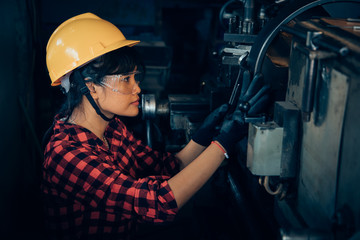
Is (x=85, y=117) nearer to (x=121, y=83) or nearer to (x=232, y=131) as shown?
(x=121, y=83)

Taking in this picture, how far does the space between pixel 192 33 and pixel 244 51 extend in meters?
2.74

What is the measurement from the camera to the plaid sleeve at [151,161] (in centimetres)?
A: 173

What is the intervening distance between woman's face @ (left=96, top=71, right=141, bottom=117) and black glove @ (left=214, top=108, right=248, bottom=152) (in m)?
0.41

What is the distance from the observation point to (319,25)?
3.21 ft

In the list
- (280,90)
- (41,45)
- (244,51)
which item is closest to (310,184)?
(280,90)

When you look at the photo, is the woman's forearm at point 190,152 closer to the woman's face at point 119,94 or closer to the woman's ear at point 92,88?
the woman's face at point 119,94

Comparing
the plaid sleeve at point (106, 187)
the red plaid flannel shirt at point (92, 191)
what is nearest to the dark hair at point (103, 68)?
the red plaid flannel shirt at point (92, 191)

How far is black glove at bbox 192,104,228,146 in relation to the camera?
1.44 m

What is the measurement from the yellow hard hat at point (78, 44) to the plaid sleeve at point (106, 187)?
349 mm

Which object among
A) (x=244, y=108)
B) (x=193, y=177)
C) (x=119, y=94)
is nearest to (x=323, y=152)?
(x=244, y=108)

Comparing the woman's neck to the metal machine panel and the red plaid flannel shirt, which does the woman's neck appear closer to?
the red plaid flannel shirt

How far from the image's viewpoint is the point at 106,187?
126 centimetres

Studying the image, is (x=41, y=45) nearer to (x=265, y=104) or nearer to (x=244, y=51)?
(x=244, y=51)

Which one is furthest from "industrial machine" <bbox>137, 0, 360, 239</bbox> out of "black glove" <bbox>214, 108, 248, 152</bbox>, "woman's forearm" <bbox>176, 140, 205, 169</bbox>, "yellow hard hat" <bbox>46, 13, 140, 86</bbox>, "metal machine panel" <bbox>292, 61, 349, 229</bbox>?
"yellow hard hat" <bbox>46, 13, 140, 86</bbox>
